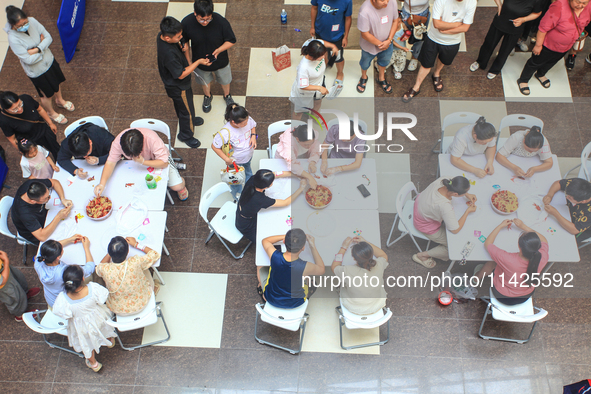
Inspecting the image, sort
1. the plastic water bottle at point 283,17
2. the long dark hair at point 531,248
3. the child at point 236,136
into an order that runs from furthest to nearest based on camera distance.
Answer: the plastic water bottle at point 283,17 < the child at point 236,136 < the long dark hair at point 531,248

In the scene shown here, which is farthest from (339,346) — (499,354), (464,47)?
(464,47)

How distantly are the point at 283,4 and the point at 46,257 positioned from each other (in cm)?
497

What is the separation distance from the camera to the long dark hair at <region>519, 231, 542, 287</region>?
11.7 ft

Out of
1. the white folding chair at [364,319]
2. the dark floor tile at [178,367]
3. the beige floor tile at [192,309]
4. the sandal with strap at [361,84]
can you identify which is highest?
the sandal with strap at [361,84]

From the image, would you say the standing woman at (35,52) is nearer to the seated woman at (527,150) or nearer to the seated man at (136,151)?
the seated man at (136,151)

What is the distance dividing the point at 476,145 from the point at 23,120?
4596mm

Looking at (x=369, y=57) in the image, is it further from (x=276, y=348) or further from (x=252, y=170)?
(x=276, y=348)

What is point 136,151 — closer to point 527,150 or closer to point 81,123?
point 81,123

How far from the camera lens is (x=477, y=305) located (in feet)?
14.3

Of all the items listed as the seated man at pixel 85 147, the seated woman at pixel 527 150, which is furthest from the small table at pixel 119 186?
the seated woman at pixel 527 150

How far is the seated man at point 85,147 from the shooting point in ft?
13.2

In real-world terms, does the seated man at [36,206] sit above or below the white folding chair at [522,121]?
above

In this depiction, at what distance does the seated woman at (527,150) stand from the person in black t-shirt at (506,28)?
1.72 metres

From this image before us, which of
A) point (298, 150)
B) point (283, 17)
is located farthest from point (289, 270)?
point (283, 17)
